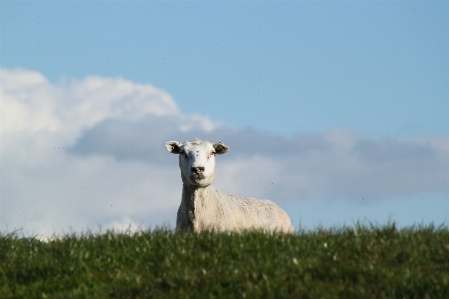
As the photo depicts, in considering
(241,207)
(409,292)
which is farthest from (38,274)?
(241,207)

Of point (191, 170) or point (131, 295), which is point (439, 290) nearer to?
point (131, 295)

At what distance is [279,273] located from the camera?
9.74 m

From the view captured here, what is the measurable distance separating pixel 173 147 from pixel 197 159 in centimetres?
105

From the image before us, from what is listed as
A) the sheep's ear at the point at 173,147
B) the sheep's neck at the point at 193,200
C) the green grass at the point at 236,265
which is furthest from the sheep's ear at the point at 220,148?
the green grass at the point at 236,265

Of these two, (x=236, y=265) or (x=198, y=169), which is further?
(x=198, y=169)

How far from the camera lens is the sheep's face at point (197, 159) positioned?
53.0 ft

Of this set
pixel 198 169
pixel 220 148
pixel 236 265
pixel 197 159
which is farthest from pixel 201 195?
pixel 236 265

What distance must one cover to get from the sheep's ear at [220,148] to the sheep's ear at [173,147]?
825 mm

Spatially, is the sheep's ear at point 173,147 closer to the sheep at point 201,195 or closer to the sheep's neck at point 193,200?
the sheep at point 201,195

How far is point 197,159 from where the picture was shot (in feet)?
53.1

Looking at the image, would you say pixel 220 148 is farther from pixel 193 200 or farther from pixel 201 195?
pixel 193 200

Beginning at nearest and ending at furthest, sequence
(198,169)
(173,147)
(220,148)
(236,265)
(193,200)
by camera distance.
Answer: (236,265) < (198,169) < (193,200) < (173,147) < (220,148)

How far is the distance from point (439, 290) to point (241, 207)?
9.08m

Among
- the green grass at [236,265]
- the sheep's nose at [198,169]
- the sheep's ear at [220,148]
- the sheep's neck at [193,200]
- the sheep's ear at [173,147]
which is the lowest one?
the green grass at [236,265]
